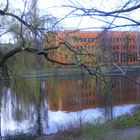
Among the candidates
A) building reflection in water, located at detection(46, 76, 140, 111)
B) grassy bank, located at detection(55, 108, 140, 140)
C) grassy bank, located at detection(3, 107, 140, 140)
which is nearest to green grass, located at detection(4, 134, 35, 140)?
grassy bank, located at detection(3, 107, 140, 140)

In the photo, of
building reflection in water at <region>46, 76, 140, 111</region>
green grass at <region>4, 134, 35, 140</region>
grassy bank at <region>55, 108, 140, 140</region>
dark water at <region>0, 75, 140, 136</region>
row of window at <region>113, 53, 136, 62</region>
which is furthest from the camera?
building reflection in water at <region>46, 76, 140, 111</region>

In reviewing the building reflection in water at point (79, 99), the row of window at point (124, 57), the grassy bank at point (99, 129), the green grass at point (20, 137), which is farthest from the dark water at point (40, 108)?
the row of window at point (124, 57)

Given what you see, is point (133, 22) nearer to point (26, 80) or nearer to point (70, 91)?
point (26, 80)

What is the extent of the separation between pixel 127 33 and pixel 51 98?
2052cm

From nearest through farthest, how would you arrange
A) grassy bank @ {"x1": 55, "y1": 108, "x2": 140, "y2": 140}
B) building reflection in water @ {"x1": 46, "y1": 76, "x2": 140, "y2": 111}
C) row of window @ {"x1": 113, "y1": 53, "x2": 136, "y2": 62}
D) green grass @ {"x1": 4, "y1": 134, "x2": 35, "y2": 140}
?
row of window @ {"x1": 113, "y1": 53, "x2": 136, "y2": 62}
grassy bank @ {"x1": 55, "y1": 108, "x2": 140, "y2": 140}
green grass @ {"x1": 4, "y1": 134, "x2": 35, "y2": 140}
building reflection in water @ {"x1": 46, "y1": 76, "x2": 140, "y2": 111}

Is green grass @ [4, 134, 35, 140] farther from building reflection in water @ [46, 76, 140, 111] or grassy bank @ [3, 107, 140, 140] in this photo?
building reflection in water @ [46, 76, 140, 111]

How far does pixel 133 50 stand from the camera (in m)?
1.82

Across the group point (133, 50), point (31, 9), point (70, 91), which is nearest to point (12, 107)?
point (31, 9)

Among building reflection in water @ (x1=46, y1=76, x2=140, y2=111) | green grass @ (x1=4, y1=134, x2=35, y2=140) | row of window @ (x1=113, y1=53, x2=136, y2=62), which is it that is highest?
row of window @ (x1=113, y1=53, x2=136, y2=62)

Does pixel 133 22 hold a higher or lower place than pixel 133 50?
higher

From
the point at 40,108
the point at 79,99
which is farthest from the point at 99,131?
the point at 79,99

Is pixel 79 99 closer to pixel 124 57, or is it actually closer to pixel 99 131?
pixel 99 131

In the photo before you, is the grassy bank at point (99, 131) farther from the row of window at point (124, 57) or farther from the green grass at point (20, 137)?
the row of window at point (124, 57)

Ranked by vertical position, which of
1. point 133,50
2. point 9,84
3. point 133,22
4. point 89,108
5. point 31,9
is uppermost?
point 31,9
